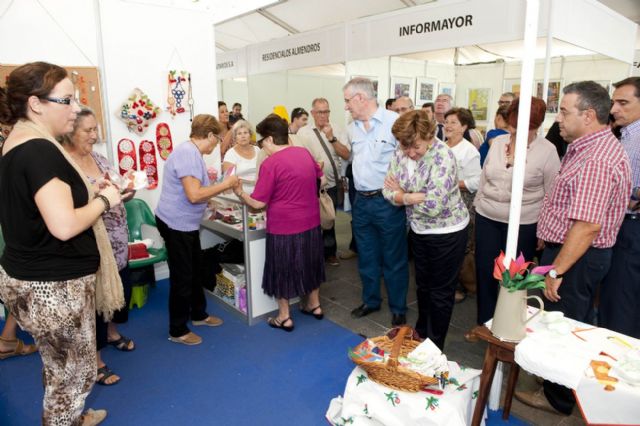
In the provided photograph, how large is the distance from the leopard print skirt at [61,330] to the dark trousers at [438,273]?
171 centimetres

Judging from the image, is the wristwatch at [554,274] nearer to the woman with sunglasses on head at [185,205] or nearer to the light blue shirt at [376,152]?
the light blue shirt at [376,152]

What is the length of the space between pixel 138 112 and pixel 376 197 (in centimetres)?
219

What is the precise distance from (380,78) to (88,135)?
4175mm

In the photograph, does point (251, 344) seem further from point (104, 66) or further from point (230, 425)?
point (104, 66)

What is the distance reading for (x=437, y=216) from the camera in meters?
2.38

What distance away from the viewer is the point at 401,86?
19.5ft

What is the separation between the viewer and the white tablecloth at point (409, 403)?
1.79 m

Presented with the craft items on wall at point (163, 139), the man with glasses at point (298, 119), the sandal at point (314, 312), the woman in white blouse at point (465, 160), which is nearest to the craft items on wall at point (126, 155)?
the craft items on wall at point (163, 139)

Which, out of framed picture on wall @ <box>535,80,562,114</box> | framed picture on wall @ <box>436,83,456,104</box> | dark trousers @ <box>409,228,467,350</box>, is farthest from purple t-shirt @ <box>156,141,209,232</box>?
framed picture on wall @ <box>535,80,562,114</box>

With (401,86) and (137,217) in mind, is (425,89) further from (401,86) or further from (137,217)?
(137,217)

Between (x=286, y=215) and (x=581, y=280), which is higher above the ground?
(x=286, y=215)

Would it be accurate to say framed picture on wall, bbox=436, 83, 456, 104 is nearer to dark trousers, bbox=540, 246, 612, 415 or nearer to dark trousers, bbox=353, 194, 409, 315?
dark trousers, bbox=353, 194, 409, 315

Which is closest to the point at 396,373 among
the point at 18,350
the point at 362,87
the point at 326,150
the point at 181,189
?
the point at 181,189

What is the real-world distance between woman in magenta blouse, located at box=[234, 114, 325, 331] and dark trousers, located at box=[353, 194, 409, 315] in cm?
31
